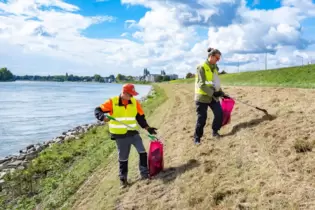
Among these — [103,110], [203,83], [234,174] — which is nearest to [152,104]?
[203,83]

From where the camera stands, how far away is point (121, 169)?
8.23 m

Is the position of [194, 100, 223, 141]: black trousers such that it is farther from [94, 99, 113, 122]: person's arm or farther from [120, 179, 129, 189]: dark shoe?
[94, 99, 113, 122]: person's arm

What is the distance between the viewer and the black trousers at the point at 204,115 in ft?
30.4

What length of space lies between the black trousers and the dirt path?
0.35 m

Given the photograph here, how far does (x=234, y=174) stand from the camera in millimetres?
6996

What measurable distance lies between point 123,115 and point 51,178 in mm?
5211

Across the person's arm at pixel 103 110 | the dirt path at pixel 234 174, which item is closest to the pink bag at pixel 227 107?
the dirt path at pixel 234 174

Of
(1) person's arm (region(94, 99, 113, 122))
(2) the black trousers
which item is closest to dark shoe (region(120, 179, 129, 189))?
(1) person's arm (region(94, 99, 113, 122))

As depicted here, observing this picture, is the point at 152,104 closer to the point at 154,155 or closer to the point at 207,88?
the point at 207,88

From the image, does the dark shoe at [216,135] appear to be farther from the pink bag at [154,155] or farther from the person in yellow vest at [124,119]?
the person in yellow vest at [124,119]

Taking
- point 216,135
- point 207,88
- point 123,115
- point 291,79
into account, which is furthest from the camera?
point 291,79

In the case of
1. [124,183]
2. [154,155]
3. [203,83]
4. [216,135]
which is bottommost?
[124,183]

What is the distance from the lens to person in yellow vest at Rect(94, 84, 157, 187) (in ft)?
25.3

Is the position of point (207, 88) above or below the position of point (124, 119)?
above
